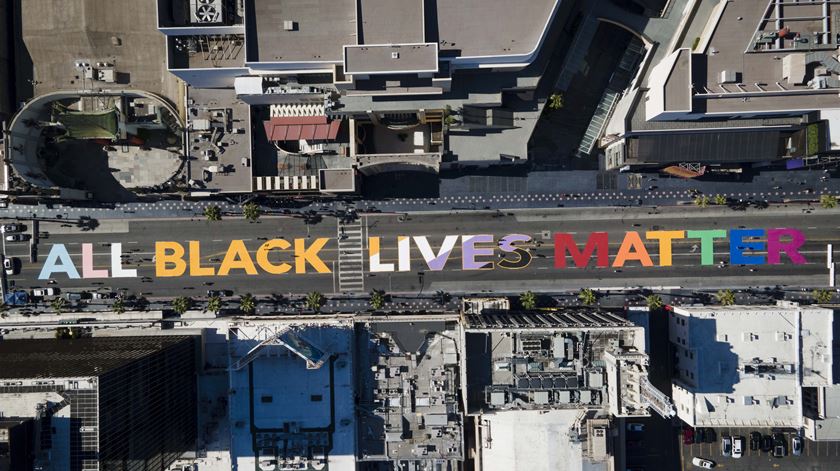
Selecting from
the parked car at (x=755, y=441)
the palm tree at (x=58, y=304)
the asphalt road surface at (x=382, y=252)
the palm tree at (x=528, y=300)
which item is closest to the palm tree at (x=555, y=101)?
the asphalt road surface at (x=382, y=252)

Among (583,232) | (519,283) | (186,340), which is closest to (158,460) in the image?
(186,340)

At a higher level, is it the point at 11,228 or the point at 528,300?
the point at 11,228

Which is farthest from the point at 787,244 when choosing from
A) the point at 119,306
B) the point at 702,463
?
the point at 119,306

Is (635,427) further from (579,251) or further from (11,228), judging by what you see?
(11,228)

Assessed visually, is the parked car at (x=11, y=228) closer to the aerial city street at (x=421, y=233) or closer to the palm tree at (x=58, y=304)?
the aerial city street at (x=421, y=233)

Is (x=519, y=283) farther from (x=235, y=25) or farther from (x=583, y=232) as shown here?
(x=235, y=25)

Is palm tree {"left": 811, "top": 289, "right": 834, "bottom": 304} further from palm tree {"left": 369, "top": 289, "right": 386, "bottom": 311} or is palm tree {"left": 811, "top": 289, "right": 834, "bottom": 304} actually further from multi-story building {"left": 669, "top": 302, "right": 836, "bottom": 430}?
palm tree {"left": 369, "top": 289, "right": 386, "bottom": 311}
